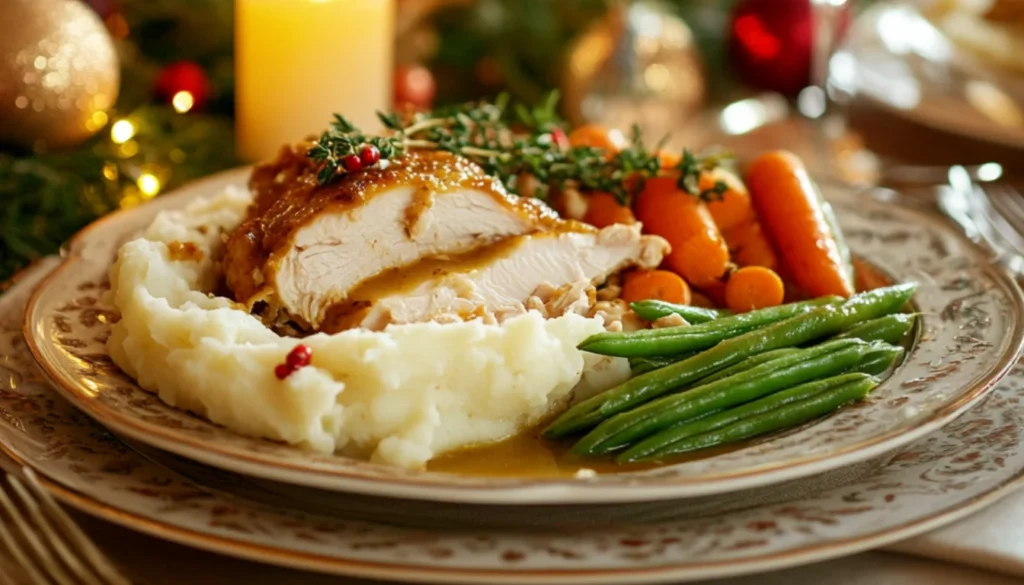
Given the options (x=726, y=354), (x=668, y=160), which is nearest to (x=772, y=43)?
(x=668, y=160)

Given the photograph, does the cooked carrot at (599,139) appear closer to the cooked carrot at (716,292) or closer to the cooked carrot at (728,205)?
the cooked carrot at (728,205)

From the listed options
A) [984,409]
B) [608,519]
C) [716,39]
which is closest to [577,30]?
[716,39]

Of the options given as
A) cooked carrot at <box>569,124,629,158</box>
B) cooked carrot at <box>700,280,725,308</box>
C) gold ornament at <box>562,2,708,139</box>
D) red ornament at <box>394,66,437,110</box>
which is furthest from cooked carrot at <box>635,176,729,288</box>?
red ornament at <box>394,66,437,110</box>

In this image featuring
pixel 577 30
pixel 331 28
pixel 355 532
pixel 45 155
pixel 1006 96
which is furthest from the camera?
pixel 577 30

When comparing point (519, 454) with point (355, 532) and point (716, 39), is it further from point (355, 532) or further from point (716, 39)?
point (716, 39)

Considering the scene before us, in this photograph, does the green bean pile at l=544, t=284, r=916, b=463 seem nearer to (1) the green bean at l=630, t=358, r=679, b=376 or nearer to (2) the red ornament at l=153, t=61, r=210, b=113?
(1) the green bean at l=630, t=358, r=679, b=376

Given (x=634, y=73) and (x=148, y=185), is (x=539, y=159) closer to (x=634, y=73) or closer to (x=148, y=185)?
(x=148, y=185)

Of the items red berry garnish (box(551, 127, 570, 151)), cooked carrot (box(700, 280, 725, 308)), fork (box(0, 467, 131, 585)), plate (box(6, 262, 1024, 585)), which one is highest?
red berry garnish (box(551, 127, 570, 151))
